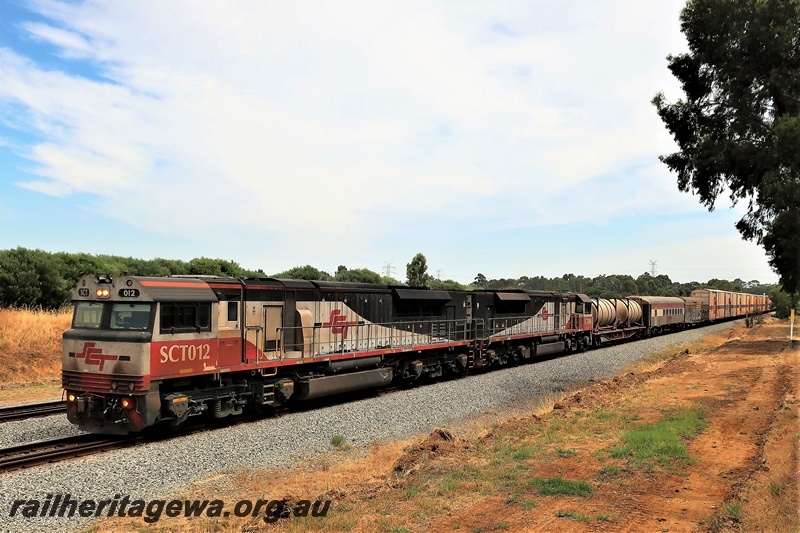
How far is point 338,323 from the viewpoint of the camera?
17266mm

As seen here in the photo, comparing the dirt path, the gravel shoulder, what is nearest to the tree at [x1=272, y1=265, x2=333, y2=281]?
the gravel shoulder

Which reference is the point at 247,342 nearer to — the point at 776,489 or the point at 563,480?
the point at 563,480

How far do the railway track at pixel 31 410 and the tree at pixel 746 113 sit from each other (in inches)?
989

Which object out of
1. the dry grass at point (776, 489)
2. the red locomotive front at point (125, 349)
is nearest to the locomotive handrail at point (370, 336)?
the red locomotive front at point (125, 349)

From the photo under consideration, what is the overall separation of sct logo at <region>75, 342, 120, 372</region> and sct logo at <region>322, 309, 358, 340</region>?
6.58 metres

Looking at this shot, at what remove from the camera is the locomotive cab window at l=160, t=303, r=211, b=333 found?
1192 cm

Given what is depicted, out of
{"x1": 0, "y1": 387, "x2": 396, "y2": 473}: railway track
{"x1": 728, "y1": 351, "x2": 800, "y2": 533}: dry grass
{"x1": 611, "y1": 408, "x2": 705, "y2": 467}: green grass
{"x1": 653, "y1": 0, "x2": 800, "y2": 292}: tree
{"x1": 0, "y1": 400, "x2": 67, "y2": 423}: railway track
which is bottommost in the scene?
{"x1": 0, "y1": 400, "x2": 67, "y2": 423}: railway track

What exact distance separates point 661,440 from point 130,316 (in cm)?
1150

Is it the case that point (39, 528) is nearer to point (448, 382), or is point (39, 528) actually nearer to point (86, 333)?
point (86, 333)

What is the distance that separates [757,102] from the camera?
75.0ft

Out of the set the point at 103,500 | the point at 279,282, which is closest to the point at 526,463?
the point at 103,500

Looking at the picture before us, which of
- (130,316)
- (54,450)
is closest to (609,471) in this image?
(130,316)

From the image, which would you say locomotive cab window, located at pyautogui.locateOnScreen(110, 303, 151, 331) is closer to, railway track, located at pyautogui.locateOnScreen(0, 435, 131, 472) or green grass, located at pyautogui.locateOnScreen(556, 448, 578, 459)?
railway track, located at pyautogui.locateOnScreen(0, 435, 131, 472)

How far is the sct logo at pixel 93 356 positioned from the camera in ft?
37.7
